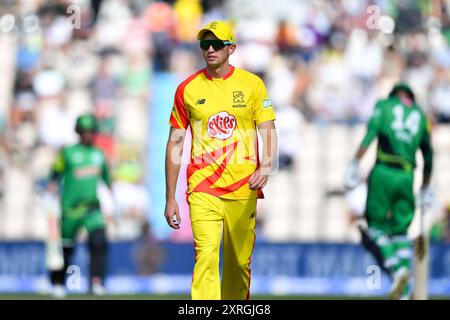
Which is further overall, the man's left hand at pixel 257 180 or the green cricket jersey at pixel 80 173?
the green cricket jersey at pixel 80 173

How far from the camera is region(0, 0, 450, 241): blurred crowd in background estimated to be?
63.7 feet

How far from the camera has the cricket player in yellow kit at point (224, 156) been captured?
9.54 m

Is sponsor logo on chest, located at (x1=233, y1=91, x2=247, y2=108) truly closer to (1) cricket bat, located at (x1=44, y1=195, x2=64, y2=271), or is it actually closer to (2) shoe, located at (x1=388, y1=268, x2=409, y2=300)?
(2) shoe, located at (x1=388, y1=268, x2=409, y2=300)

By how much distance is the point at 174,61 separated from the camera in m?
19.5

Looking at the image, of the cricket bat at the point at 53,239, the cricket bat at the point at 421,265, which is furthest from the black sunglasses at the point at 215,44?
the cricket bat at the point at 53,239

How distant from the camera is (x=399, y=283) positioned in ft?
46.8

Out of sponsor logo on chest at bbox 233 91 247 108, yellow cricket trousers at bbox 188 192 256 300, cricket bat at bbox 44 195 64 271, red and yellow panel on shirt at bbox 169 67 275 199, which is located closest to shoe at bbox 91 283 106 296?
cricket bat at bbox 44 195 64 271

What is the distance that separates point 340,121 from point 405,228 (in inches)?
212

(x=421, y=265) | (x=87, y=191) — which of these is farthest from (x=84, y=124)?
(x=421, y=265)

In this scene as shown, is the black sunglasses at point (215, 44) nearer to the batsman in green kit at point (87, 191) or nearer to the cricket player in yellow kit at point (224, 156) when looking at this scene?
the cricket player in yellow kit at point (224, 156)

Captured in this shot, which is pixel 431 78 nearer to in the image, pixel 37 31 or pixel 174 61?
pixel 174 61

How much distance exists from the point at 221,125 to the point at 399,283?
538cm

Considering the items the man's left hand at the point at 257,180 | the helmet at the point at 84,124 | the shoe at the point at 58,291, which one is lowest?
the shoe at the point at 58,291
